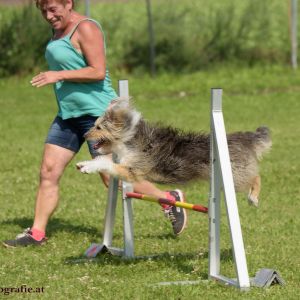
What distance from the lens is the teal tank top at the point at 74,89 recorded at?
24.7 feet

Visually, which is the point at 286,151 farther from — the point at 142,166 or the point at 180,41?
the point at 180,41

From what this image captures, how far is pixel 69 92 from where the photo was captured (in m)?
7.67

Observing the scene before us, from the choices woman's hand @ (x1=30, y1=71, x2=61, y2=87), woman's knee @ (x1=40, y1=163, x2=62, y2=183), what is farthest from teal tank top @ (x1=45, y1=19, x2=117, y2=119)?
woman's knee @ (x1=40, y1=163, x2=62, y2=183)

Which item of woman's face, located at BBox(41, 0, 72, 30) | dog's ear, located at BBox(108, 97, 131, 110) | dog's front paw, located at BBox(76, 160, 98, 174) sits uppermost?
woman's face, located at BBox(41, 0, 72, 30)

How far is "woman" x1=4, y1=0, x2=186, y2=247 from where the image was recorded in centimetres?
743

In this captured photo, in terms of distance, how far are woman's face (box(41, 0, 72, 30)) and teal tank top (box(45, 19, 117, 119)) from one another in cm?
11

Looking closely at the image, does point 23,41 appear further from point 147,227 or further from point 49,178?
point 49,178

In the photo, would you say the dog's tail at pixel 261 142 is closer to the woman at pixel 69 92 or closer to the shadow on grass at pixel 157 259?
the shadow on grass at pixel 157 259

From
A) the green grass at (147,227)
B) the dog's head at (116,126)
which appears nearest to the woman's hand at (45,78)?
the dog's head at (116,126)

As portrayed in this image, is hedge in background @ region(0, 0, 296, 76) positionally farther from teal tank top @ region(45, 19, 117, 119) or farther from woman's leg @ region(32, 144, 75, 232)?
teal tank top @ region(45, 19, 117, 119)

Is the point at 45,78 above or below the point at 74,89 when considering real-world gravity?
above

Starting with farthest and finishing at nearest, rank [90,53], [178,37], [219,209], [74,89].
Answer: [178,37]
[74,89]
[90,53]
[219,209]

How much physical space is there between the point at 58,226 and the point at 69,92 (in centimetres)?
164

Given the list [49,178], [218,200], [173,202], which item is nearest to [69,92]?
[49,178]
